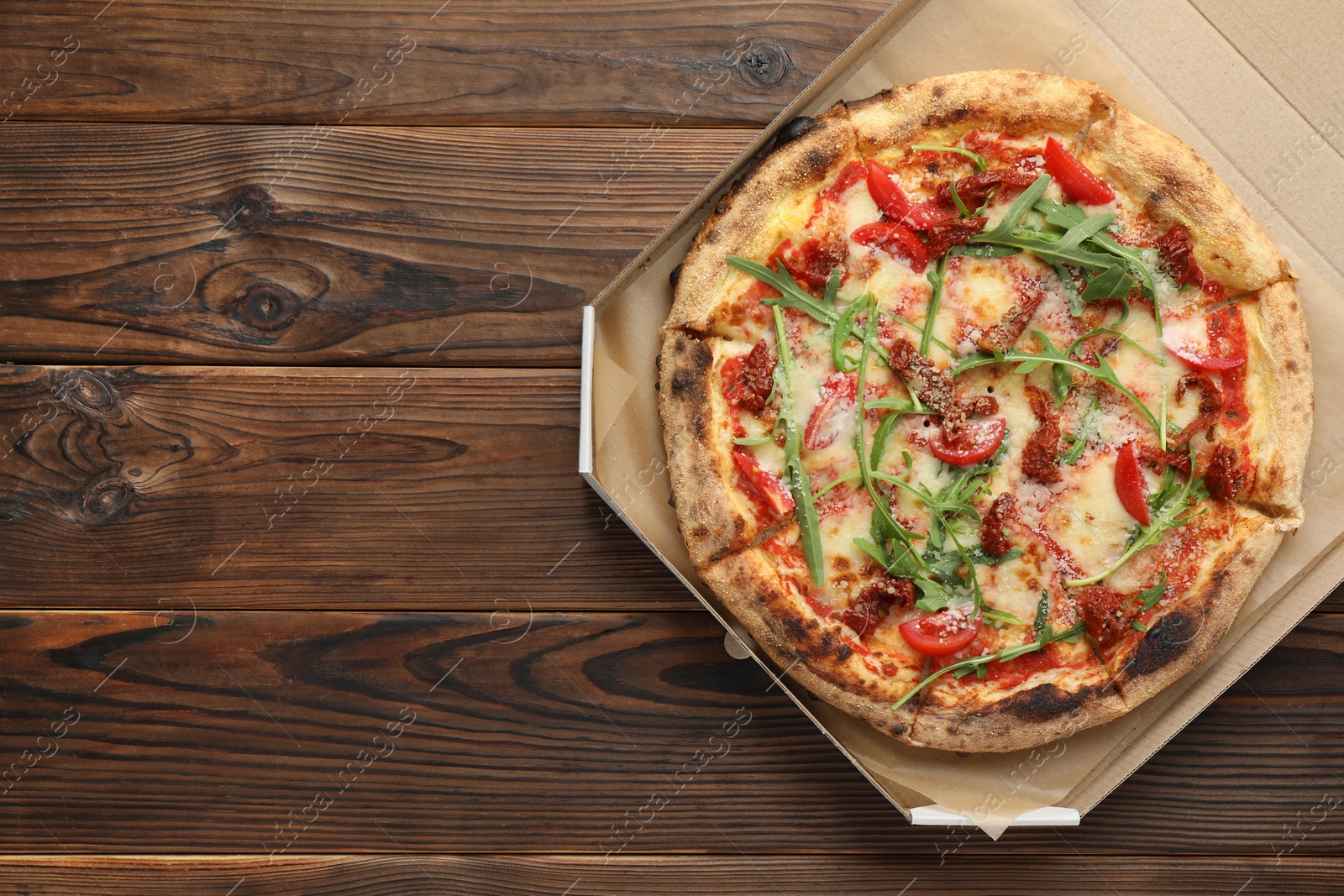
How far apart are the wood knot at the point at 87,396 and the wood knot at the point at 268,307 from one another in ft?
1.82

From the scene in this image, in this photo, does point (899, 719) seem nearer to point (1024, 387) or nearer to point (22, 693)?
point (1024, 387)

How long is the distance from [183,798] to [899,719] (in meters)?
2.56

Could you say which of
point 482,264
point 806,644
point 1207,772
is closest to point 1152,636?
point 1207,772

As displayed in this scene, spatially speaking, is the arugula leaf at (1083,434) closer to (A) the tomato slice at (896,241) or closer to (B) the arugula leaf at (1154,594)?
(B) the arugula leaf at (1154,594)

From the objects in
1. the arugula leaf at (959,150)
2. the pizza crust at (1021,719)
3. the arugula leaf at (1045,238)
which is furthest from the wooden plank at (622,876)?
the arugula leaf at (959,150)

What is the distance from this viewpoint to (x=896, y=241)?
2770 mm

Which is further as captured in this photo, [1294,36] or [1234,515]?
[1294,36]

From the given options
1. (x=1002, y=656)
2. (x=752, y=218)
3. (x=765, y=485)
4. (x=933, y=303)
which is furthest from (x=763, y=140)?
(x=1002, y=656)

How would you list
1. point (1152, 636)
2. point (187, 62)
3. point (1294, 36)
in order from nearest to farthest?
point (1152, 636) → point (1294, 36) → point (187, 62)

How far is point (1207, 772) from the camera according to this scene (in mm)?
3037

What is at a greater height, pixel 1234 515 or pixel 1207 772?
pixel 1234 515

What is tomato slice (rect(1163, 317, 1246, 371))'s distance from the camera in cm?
275

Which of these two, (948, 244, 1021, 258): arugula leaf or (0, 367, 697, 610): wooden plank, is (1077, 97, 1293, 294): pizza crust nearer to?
(948, 244, 1021, 258): arugula leaf

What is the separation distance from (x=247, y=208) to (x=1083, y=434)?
304cm
